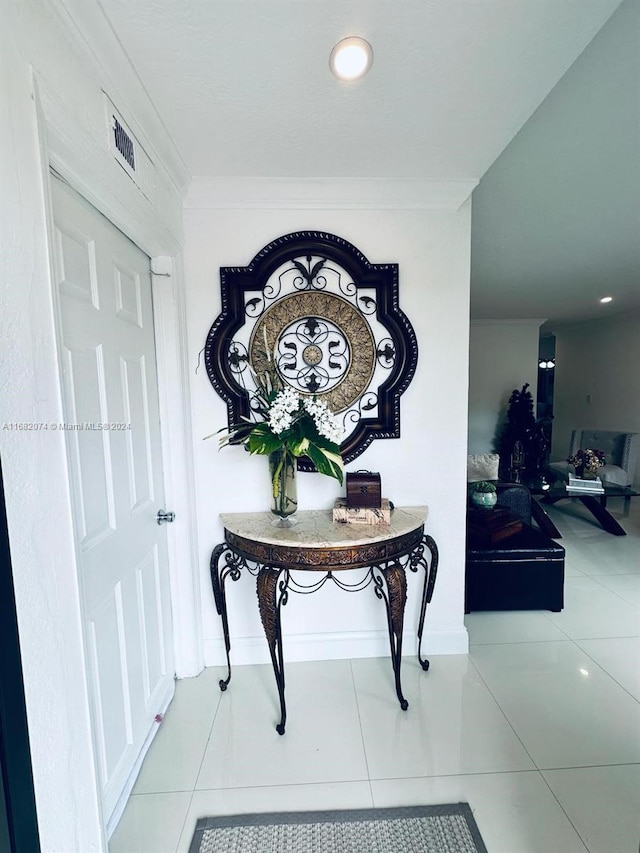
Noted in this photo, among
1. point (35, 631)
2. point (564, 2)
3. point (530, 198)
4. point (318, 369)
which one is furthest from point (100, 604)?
point (530, 198)

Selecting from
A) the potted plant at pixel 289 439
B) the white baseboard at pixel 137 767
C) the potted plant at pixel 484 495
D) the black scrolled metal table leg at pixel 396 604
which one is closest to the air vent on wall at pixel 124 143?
the potted plant at pixel 289 439

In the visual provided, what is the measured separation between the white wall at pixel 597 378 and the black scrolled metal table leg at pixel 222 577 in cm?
599

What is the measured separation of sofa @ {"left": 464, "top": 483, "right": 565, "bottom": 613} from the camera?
2471 mm

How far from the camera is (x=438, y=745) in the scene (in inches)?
61.9

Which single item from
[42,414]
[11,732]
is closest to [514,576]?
[11,732]

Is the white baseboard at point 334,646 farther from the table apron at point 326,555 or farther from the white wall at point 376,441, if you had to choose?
the table apron at point 326,555

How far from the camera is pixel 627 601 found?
262 centimetres

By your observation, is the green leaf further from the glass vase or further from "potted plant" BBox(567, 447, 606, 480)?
"potted plant" BBox(567, 447, 606, 480)

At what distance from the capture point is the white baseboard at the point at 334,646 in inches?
81.0

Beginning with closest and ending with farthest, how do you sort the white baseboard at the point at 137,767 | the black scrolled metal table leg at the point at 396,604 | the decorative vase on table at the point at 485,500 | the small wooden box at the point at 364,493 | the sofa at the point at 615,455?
the white baseboard at the point at 137,767 → the black scrolled metal table leg at the point at 396,604 → the small wooden box at the point at 364,493 → the decorative vase on table at the point at 485,500 → the sofa at the point at 615,455

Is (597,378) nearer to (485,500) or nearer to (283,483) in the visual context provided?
(485,500)

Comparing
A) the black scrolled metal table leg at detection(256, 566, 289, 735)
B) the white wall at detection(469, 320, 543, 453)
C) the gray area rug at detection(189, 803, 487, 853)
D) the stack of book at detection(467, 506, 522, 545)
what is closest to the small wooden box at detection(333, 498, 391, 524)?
the black scrolled metal table leg at detection(256, 566, 289, 735)

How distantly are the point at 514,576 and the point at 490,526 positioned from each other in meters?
0.33

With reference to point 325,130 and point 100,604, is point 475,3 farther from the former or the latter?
point 100,604
